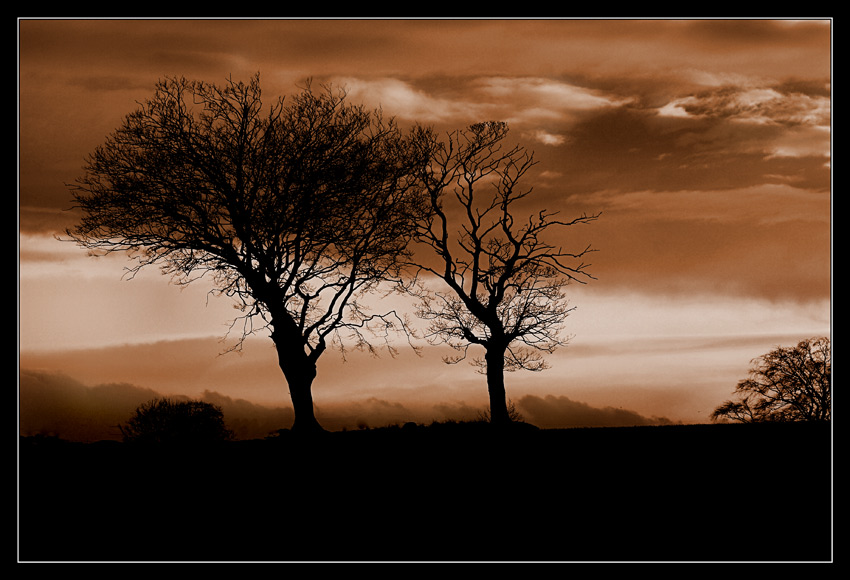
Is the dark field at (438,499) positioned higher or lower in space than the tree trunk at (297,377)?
lower

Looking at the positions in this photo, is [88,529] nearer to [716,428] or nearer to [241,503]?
[241,503]

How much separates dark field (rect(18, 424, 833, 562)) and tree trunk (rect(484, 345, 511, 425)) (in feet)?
11.1

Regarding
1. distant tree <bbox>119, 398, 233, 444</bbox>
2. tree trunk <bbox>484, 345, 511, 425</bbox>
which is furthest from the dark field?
distant tree <bbox>119, 398, 233, 444</bbox>

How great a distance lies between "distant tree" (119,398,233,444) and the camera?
4422 cm

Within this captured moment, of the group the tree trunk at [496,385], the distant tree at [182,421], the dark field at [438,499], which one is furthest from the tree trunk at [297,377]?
the distant tree at [182,421]

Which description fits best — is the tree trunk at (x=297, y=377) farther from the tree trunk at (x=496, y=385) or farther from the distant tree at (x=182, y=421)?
the distant tree at (x=182, y=421)

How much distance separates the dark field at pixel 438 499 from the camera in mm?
17203

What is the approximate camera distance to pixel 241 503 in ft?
67.2

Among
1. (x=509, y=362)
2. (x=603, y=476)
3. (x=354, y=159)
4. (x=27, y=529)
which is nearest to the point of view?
(x=27, y=529)

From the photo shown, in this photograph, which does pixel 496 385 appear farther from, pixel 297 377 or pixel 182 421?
pixel 182 421

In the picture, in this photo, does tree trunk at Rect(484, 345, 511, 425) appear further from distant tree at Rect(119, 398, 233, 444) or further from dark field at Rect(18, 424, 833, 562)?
distant tree at Rect(119, 398, 233, 444)

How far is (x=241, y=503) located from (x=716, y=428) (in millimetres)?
19448

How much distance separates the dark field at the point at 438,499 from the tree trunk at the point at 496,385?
3.38 meters
